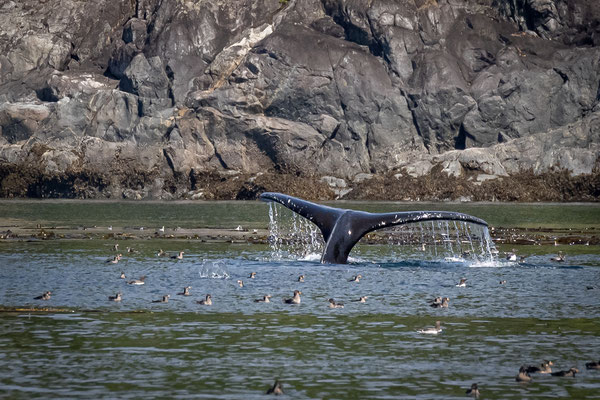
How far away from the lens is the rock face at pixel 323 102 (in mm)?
130375

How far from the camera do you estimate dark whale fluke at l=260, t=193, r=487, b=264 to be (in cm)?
3447

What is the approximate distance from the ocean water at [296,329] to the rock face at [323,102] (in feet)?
285

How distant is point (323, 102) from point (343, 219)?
326 feet

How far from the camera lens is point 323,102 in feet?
441

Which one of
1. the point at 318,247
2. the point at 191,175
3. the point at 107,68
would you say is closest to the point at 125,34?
the point at 107,68

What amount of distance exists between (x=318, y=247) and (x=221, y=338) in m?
32.2

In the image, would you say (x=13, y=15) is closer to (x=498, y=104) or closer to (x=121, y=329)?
(x=498, y=104)

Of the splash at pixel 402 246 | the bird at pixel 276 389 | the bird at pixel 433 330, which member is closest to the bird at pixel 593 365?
the bird at pixel 433 330

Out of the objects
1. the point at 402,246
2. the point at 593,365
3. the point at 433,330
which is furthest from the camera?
the point at 402,246

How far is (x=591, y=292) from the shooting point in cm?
3228

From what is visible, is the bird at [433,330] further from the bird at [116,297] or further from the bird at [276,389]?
the bird at [116,297]

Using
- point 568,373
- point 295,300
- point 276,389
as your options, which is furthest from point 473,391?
point 295,300

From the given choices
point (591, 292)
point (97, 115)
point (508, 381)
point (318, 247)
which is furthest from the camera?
point (97, 115)

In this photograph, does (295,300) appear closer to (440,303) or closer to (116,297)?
(440,303)
